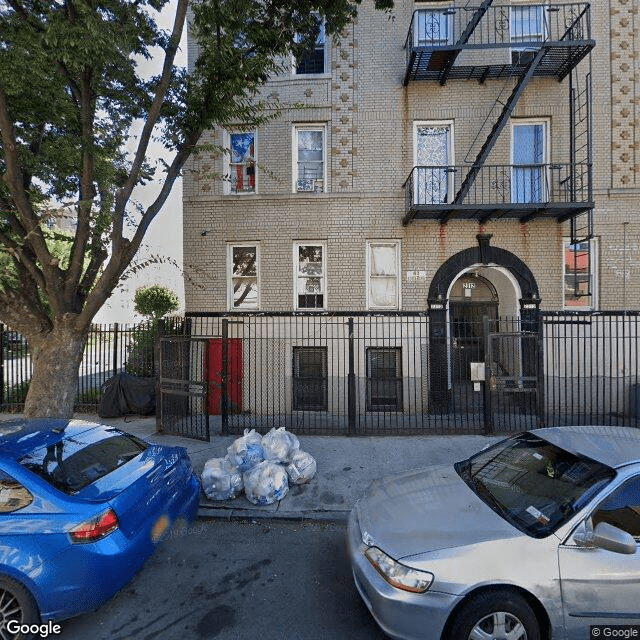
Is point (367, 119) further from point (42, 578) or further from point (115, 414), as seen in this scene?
point (42, 578)

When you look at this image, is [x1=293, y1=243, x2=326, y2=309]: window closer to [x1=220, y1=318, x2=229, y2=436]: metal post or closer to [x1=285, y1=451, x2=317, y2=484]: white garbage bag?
[x1=220, y1=318, x2=229, y2=436]: metal post

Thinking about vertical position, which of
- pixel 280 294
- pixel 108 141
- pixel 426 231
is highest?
pixel 108 141

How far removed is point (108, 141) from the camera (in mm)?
6785

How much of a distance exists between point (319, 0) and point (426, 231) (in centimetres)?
510

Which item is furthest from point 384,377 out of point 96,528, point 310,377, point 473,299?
point 96,528

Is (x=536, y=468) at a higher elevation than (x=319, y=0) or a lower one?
lower

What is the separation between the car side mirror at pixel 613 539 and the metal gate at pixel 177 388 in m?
5.78

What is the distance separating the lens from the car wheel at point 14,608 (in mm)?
2527

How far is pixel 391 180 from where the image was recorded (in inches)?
Result: 355

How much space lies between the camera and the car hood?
2523mm

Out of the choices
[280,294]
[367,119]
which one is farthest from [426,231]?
[280,294]

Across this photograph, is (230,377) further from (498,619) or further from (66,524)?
(498,619)

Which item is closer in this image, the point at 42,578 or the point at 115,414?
the point at 42,578

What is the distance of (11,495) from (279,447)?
3100 mm
